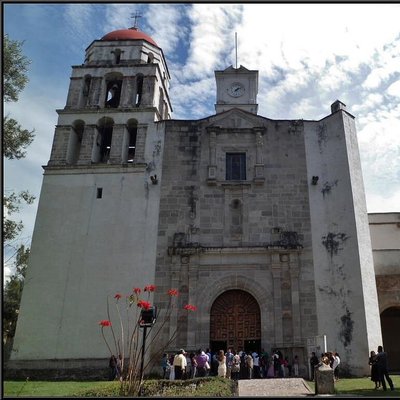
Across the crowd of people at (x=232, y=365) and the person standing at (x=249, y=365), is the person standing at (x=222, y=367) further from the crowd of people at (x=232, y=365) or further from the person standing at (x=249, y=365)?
the person standing at (x=249, y=365)

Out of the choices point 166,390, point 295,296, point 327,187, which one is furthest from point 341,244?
point 166,390

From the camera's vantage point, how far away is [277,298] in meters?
17.4

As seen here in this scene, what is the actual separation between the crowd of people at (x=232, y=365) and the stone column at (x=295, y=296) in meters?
0.85

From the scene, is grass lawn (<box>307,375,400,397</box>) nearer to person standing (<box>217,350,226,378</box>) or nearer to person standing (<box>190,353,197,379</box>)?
person standing (<box>217,350,226,378</box>)

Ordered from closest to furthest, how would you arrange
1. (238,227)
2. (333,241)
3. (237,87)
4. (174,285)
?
1. (174,285)
2. (333,241)
3. (238,227)
4. (237,87)

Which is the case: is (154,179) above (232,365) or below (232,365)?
above

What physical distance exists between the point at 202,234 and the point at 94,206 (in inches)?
204

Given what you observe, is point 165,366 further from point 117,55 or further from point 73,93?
point 117,55

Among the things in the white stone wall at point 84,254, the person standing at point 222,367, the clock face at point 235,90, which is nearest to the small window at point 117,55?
the white stone wall at point 84,254

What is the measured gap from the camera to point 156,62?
24.5 metres

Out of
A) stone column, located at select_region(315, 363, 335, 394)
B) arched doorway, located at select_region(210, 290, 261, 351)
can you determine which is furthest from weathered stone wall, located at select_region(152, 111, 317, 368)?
stone column, located at select_region(315, 363, 335, 394)

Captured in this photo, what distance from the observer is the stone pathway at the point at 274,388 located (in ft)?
36.0

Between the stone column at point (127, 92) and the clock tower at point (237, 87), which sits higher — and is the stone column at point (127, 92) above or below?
below

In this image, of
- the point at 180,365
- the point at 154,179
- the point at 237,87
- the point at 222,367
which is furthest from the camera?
the point at 237,87
